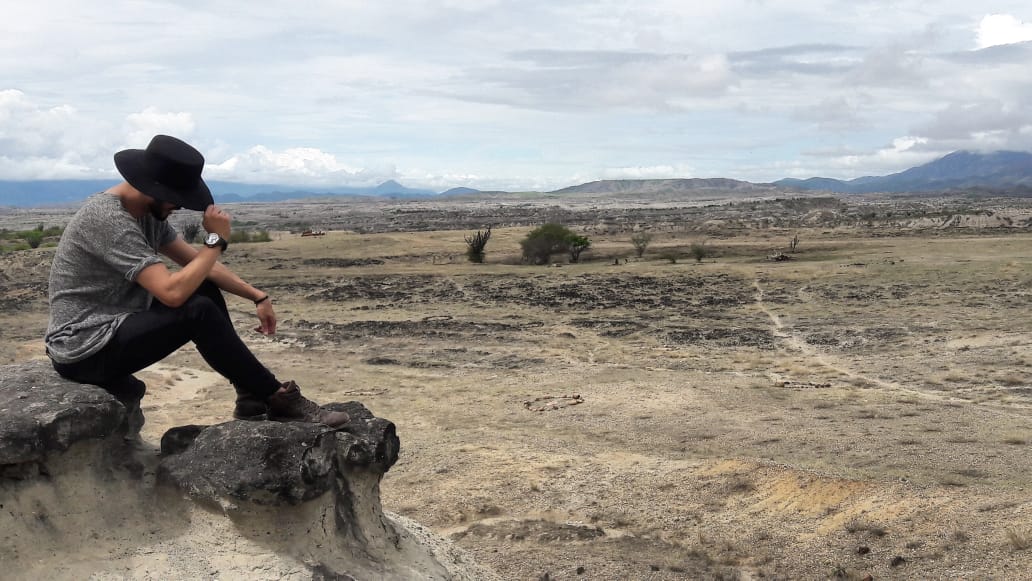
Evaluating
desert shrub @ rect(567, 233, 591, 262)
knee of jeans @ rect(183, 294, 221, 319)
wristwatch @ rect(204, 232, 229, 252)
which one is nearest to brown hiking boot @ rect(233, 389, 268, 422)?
knee of jeans @ rect(183, 294, 221, 319)

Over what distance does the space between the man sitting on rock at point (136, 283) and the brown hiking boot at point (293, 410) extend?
303 mm

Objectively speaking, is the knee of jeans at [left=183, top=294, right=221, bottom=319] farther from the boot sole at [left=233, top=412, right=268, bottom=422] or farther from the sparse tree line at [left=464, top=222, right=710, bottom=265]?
the sparse tree line at [left=464, top=222, right=710, bottom=265]

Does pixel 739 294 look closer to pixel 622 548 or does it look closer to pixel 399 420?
pixel 399 420

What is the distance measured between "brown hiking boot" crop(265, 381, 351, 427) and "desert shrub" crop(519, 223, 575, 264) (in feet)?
114

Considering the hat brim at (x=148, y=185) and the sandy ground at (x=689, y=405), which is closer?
the hat brim at (x=148, y=185)

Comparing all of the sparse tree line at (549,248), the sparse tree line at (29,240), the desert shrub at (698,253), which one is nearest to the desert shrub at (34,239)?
the sparse tree line at (29,240)

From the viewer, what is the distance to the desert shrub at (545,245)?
39.5 m

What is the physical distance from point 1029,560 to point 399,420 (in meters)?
8.64

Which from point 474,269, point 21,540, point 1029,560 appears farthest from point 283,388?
point 474,269

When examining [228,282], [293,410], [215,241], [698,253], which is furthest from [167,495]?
[698,253]

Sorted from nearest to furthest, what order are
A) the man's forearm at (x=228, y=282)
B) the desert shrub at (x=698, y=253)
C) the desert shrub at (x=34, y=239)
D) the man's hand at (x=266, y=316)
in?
the man's forearm at (x=228, y=282), the man's hand at (x=266, y=316), the desert shrub at (x=698, y=253), the desert shrub at (x=34, y=239)

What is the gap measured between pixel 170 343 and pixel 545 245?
3546 centimetres

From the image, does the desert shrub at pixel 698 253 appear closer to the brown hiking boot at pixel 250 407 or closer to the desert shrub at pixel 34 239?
the brown hiking boot at pixel 250 407

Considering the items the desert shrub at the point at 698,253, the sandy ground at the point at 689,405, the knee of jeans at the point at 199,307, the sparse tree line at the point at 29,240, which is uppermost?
the knee of jeans at the point at 199,307
